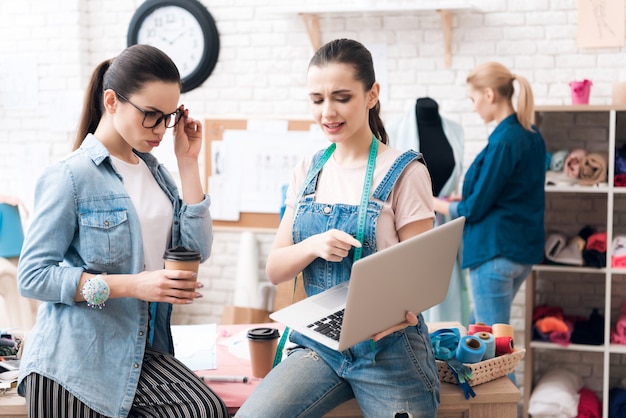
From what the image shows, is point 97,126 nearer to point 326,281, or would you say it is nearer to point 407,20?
point 326,281

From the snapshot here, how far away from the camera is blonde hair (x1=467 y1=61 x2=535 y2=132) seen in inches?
144

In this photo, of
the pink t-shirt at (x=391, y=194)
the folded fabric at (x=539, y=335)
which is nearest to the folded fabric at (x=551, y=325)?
the folded fabric at (x=539, y=335)

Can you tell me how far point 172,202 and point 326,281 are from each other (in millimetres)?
515

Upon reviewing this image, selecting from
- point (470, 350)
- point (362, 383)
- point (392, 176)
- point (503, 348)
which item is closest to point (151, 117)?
point (392, 176)

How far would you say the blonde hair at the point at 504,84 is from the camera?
3.66m

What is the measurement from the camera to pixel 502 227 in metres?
3.64

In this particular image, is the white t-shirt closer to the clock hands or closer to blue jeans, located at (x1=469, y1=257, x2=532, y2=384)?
blue jeans, located at (x1=469, y1=257, x2=532, y2=384)

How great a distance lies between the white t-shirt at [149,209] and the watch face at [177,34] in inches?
106

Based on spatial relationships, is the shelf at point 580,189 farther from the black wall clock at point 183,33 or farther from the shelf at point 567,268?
the black wall clock at point 183,33

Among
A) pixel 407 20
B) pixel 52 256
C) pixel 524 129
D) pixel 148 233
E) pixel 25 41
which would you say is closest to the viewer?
pixel 52 256

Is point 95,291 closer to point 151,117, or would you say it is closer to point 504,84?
point 151,117

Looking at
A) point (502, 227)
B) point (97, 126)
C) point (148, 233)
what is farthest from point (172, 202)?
point (502, 227)

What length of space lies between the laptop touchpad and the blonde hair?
2001mm

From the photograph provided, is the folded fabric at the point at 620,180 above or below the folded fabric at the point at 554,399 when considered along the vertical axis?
above
